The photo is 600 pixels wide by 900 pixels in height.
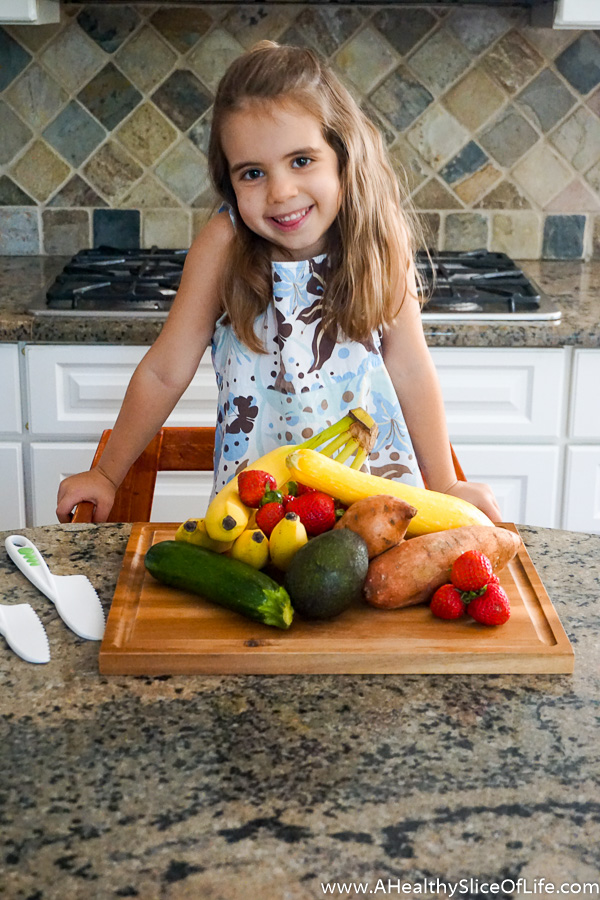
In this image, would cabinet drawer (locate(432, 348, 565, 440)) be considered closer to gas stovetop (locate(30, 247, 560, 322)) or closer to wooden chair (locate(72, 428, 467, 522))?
gas stovetop (locate(30, 247, 560, 322))

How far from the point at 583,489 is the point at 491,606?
47.5 inches

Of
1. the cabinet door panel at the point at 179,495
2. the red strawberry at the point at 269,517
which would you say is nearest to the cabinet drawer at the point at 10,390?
the cabinet door panel at the point at 179,495

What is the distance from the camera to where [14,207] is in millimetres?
2346

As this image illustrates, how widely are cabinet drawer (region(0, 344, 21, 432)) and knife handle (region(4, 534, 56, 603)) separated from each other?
0.90 meters

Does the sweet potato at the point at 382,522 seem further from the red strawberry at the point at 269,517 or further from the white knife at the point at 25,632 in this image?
the white knife at the point at 25,632

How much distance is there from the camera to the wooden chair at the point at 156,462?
4.39 ft

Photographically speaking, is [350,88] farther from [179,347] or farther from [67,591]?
[67,591]

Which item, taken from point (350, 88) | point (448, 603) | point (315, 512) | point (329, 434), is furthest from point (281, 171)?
point (350, 88)

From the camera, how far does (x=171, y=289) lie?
198 cm

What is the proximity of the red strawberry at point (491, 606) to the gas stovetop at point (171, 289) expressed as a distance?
38.4 inches

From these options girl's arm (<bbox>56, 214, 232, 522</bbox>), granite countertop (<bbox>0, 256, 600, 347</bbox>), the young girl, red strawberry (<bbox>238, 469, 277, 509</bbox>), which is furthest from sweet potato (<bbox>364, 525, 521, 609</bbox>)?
granite countertop (<bbox>0, 256, 600, 347</bbox>)

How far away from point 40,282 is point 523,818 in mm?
1758

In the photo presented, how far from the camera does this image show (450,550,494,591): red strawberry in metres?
0.81

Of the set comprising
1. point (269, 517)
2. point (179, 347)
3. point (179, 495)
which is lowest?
point (179, 495)
